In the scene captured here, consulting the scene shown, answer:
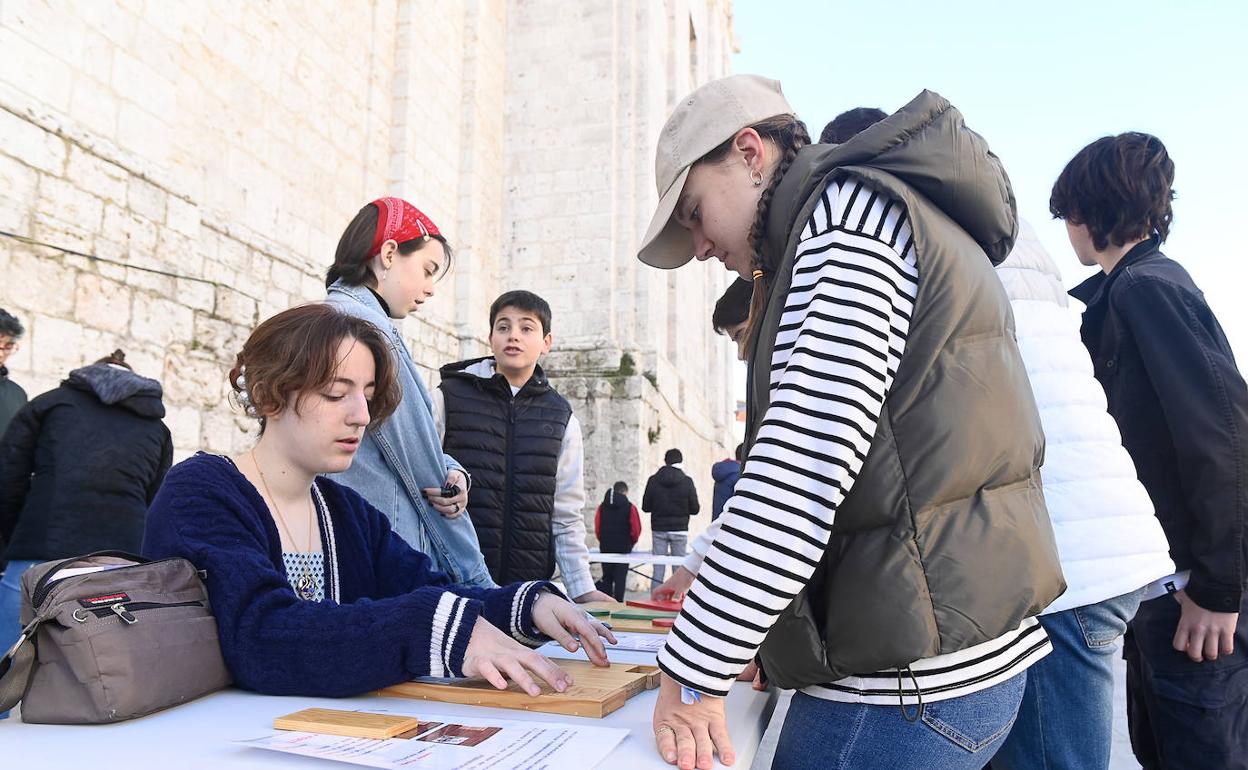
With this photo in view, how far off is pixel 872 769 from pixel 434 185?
894 cm

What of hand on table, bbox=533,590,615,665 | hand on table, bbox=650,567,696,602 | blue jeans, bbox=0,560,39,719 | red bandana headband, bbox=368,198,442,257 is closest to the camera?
hand on table, bbox=533,590,615,665

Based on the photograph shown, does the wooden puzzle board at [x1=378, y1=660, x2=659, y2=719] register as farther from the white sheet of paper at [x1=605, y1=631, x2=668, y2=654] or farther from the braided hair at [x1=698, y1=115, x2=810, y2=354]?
the braided hair at [x1=698, y1=115, x2=810, y2=354]

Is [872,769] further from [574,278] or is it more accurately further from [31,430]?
[574,278]

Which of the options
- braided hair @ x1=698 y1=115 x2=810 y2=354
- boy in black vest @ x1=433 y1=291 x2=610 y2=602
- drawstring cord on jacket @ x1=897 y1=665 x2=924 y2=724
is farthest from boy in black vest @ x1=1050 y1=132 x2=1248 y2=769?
boy in black vest @ x1=433 y1=291 x2=610 y2=602

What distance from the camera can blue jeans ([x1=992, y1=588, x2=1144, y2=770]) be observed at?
5.16 ft

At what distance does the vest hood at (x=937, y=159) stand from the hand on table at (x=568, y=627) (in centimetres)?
80

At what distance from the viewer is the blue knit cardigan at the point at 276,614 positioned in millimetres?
1265

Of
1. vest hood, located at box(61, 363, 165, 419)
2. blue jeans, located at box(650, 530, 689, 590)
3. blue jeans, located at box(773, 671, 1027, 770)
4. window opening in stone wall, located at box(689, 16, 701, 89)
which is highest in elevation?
window opening in stone wall, located at box(689, 16, 701, 89)

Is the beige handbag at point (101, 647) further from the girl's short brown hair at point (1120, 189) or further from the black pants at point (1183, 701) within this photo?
the girl's short brown hair at point (1120, 189)

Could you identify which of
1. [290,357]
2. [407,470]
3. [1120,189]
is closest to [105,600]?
[290,357]

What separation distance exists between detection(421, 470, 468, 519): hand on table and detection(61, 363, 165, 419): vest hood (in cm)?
184

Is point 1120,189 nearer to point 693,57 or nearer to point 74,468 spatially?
point 74,468

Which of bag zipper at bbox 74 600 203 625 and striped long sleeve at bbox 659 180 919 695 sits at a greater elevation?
striped long sleeve at bbox 659 180 919 695

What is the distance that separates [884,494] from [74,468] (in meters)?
3.51
